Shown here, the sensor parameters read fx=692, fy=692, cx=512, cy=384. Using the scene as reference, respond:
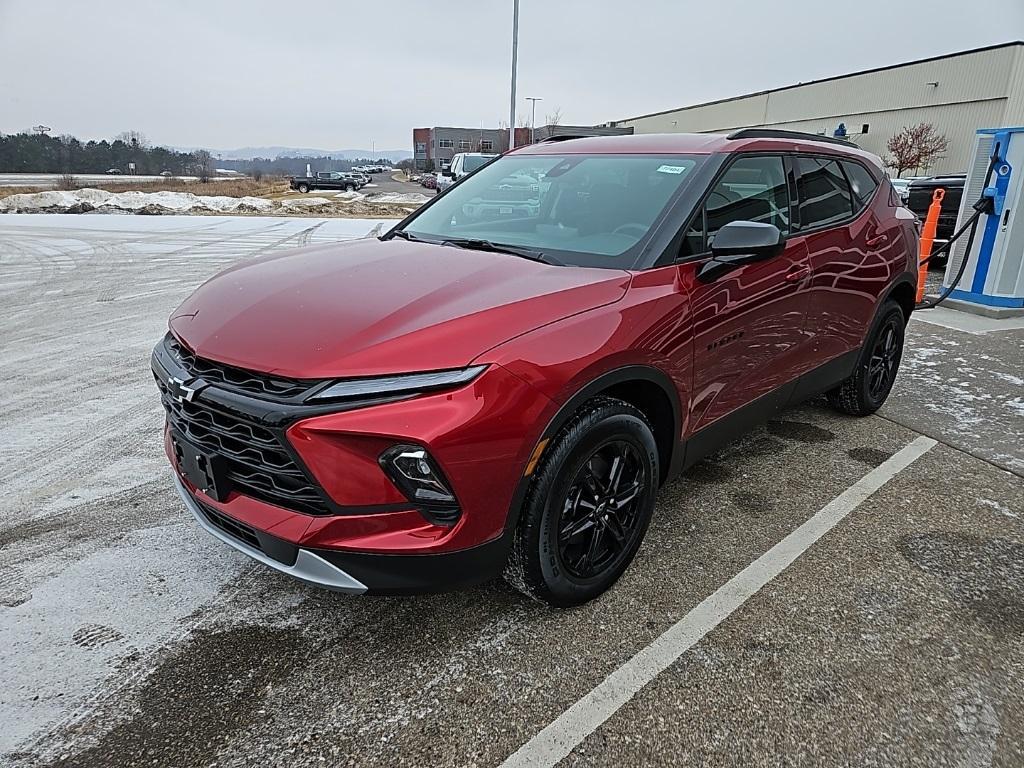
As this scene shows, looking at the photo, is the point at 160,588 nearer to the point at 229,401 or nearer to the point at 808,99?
the point at 229,401

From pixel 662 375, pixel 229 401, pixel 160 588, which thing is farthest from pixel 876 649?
pixel 160 588

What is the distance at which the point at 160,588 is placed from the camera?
2.76 meters

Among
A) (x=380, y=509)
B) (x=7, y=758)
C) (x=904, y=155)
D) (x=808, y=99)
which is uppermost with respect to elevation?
(x=808, y=99)

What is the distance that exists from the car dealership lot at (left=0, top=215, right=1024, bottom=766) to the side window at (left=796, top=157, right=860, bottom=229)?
1.40 m

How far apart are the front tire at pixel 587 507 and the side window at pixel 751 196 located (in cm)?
94

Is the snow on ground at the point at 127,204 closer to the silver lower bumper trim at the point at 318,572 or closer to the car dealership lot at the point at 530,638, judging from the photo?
the car dealership lot at the point at 530,638

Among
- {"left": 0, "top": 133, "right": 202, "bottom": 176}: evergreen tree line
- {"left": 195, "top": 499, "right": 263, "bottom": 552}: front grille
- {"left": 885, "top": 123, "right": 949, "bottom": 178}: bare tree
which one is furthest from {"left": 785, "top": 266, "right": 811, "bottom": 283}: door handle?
{"left": 0, "top": 133, "right": 202, "bottom": 176}: evergreen tree line

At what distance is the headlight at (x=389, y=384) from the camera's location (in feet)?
6.61

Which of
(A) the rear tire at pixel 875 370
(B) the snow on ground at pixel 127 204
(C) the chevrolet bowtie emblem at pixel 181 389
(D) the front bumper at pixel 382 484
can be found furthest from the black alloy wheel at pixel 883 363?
(B) the snow on ground at pixel 127 204

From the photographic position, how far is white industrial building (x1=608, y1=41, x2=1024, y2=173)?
3278cm

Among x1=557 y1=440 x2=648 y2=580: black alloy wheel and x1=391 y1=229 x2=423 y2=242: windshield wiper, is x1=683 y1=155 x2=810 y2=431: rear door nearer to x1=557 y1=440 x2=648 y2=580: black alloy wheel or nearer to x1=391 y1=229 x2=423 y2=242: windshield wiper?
x1=557 y1=440 x2=648 y2=580: black alloy wheel

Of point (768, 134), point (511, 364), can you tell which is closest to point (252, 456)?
point (511, 364)

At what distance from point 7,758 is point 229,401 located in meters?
1.18

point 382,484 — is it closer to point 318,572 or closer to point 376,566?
point 376,566
